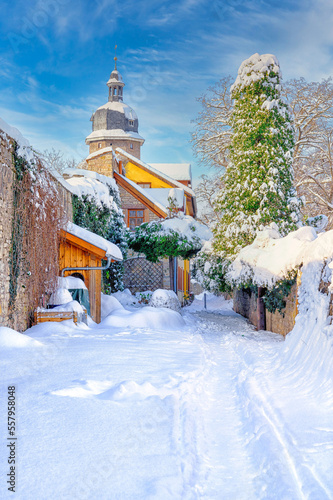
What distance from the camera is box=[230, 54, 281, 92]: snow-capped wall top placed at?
13070 millimetres

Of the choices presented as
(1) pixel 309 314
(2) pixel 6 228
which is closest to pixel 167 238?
(2) pixel 6 228

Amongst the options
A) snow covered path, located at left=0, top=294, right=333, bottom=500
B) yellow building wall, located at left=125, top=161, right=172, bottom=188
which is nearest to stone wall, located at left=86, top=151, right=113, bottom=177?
yellow building wall, located at left=125, top=161, right=172, bottom=188

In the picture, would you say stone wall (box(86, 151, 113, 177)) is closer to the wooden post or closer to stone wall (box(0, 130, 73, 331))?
the wooden post

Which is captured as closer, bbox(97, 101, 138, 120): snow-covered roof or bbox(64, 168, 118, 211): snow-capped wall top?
bbox(64, 168, 118, 211): snow-capped wall top

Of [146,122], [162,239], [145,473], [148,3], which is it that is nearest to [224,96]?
[162,239]

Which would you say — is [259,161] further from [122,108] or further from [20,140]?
[122,108]

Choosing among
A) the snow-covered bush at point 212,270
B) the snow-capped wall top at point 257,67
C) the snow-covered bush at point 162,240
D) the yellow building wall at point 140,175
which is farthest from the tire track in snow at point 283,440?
the yellow building wall at point 140,175

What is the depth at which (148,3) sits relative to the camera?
1008cm

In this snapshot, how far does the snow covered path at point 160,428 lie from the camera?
246 centimetres

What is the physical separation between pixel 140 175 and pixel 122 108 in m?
25.0

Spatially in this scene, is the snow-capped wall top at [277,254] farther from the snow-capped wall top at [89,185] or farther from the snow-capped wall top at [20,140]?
the snow-capped wall top at [20,140]

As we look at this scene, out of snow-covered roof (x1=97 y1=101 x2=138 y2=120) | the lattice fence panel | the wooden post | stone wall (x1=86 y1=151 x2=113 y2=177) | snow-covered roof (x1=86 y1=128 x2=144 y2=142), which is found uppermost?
snow-covered roof (x1=97 y1=101 x2=138 y2=120)

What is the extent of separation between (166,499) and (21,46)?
24.1 ft

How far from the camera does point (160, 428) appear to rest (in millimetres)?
3348
